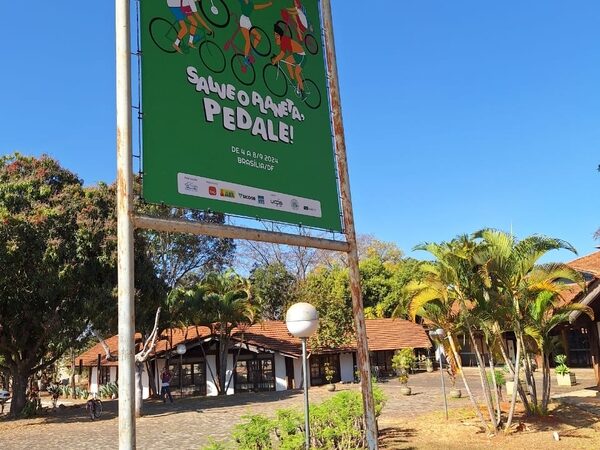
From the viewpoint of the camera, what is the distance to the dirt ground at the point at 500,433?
11039 mm

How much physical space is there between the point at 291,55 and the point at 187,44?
5.06 feet

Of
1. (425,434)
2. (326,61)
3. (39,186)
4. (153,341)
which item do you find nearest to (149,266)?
(153,341)

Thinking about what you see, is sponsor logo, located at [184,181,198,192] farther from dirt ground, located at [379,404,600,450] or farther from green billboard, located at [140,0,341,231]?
dirt ground, located at [379,404,600,450]

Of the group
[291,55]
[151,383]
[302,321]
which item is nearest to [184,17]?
[291,55]

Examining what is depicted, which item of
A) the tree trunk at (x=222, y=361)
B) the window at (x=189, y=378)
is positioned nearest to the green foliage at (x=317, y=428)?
the tree trunk at (x=222, y=361)

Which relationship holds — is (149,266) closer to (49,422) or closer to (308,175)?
(49,422)

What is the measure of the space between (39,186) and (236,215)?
1955 centimetres

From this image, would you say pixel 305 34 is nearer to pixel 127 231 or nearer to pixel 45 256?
pixel 127 231

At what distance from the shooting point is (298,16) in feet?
21.7

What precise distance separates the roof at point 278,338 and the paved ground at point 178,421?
17.3 feet

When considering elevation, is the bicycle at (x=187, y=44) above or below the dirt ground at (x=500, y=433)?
above

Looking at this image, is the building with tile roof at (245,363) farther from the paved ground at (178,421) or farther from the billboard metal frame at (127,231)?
the billboard metal frame at (127,231)

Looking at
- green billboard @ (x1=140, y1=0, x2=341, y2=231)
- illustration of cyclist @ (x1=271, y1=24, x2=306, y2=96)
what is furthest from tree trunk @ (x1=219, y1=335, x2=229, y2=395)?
illustration of cyclist @ (x1=271, y1=24, x2=306, y2=96)

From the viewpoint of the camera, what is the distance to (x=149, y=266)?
2358cm
